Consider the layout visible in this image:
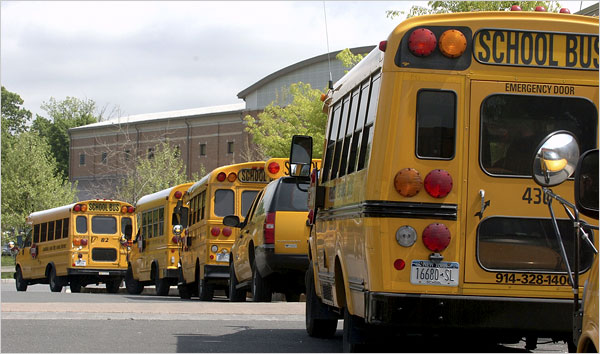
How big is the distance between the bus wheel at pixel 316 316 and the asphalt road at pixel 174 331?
0.38ft

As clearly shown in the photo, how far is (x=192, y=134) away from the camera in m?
86.1

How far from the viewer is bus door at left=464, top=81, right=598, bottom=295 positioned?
8172mm

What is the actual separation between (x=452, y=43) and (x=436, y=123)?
59cm

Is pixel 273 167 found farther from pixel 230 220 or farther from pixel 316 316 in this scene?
pixel 316 316

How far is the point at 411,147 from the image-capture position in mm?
8172

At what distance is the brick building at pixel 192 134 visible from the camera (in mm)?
78375

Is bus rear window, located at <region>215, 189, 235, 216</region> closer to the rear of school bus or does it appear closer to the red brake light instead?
the rear of school bus

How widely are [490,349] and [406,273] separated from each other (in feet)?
10.6

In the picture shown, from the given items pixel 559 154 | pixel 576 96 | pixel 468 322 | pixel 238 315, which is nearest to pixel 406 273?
pixel 468 322

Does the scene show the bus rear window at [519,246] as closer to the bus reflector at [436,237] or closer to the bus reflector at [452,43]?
the bus reflector at [436,237]

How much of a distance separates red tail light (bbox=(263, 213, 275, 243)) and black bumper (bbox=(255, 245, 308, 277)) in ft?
0.38

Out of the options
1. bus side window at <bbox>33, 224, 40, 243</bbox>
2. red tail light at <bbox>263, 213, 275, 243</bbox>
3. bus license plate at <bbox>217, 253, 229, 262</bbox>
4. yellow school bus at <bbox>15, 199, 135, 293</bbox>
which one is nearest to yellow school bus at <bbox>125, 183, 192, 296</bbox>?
yellow school bus at <bbox>15, 199, 135, 293</bbox>

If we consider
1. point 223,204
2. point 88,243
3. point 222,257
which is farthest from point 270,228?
point 88,243

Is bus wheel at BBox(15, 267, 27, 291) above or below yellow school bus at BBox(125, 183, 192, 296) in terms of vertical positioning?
below
